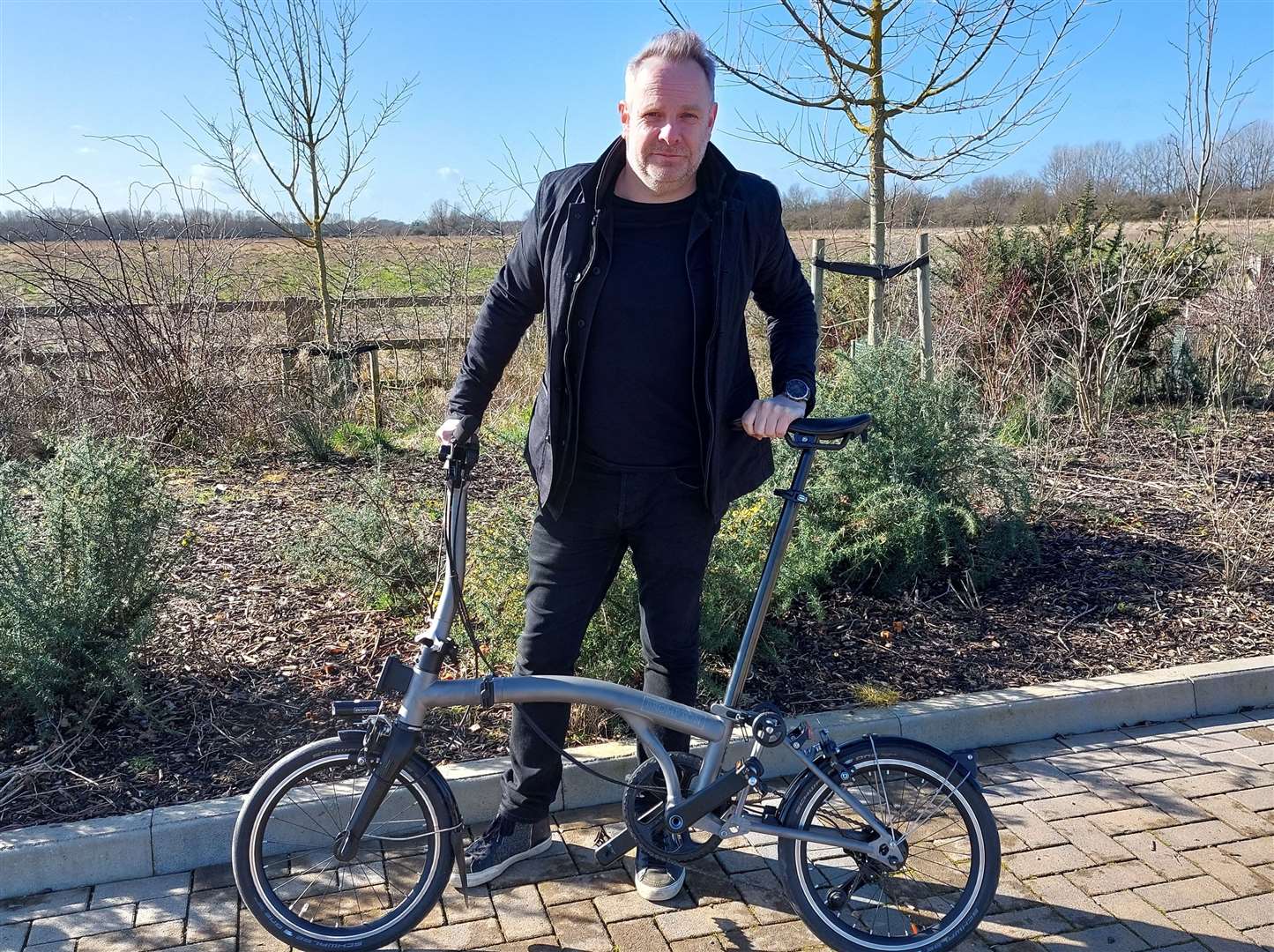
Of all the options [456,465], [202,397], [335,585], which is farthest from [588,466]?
[202,397]

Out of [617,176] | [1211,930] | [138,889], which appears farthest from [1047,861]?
[138,889]

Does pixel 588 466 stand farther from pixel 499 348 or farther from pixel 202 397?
pixel 202 397

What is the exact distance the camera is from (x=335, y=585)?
A: 512 centimetres

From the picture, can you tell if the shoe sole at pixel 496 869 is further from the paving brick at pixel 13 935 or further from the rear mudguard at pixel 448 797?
the paving brick at pixel 13 935

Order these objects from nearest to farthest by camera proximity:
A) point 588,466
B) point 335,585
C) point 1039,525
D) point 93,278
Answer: point 588,466
point 335,585
point 1039,525
point 93,278

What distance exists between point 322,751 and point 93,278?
630cm

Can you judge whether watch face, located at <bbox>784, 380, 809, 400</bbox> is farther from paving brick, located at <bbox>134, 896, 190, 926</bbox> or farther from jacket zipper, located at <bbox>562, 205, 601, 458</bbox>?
paving brick, located at <bbox>134, 896, 190, 926</bbox>

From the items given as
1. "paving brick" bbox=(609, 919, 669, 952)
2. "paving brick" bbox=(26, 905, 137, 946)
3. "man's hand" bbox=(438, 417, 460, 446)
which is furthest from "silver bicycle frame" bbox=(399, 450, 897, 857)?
"paving brick" bbox=(26, 905, 137, 946)

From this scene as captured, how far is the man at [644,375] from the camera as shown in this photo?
9.05 feet

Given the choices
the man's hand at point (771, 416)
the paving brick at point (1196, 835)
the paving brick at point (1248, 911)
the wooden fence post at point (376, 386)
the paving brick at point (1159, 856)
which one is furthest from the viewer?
the wooden fence post at point (376, 386)

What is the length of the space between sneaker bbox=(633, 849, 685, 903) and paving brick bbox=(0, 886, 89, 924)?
1.57 m

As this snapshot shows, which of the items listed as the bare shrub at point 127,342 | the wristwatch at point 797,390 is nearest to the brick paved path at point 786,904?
the wristwatch at point 797,390

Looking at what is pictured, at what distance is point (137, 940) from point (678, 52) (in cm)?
271

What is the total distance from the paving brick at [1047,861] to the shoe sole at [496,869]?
1.42 m
